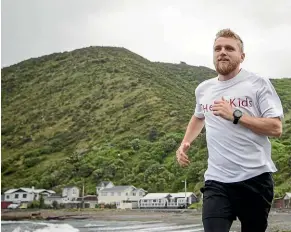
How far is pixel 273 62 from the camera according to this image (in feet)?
12.9

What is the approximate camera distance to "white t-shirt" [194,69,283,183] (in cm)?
131

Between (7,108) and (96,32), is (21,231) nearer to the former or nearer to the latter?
(7,108)

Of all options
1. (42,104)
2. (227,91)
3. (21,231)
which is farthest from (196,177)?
(227,91)

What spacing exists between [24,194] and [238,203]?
287 cm

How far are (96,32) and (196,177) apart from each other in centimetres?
161

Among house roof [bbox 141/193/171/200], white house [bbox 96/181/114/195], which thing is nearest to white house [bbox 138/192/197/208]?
house roof [bbox 141/193/171/200]

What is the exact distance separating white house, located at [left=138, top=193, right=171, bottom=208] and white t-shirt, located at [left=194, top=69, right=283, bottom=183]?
243 cm

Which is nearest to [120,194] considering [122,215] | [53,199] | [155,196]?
[122,215]

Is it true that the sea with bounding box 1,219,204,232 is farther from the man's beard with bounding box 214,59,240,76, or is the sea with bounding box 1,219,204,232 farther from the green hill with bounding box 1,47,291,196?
the man's beard with bounding box 214,59,240,76

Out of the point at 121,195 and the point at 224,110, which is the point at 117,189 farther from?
the point at 224,110

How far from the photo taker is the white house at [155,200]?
375 centimetres

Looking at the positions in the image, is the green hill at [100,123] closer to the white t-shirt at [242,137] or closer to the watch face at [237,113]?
the white t-shirt at [242,137]

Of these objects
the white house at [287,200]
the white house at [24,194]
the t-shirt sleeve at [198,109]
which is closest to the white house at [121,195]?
the white house at [24,194]

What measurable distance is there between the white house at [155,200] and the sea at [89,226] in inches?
5.4
